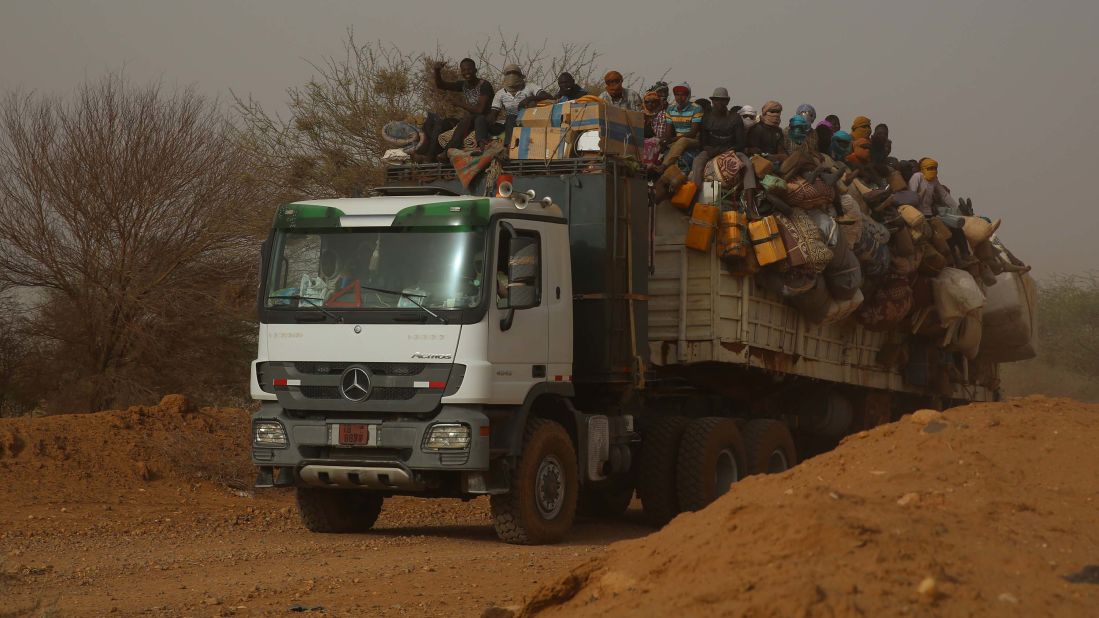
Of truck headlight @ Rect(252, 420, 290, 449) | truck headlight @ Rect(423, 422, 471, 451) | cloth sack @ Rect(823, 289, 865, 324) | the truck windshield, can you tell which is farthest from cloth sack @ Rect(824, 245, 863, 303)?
truck headlight @ Rect(252, 420, 290, 449)

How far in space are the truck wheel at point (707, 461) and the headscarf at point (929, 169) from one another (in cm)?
504

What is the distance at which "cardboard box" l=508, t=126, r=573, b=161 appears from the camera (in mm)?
11305

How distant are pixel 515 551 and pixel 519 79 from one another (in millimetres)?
5887

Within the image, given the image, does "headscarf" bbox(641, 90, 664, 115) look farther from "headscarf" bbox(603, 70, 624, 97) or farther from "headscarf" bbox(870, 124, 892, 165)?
"headscarf" bbox(870, 124, 892, 165)

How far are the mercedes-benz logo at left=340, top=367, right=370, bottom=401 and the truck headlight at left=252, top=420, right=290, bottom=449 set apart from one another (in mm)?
611

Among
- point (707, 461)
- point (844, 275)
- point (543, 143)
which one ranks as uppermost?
point (543, 143)

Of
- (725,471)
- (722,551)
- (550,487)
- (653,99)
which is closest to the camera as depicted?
(722,551)

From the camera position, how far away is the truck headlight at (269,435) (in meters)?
10.2

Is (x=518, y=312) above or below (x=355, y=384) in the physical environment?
above

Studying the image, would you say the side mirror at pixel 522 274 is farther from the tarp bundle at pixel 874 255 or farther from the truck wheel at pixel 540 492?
the tarp bundle at pixel 874 255

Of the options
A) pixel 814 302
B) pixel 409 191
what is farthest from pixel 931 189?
pixel 409 191

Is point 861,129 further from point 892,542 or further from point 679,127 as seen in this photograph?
point 892,542

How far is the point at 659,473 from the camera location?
11.9 m

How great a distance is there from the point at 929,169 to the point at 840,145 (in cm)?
140
